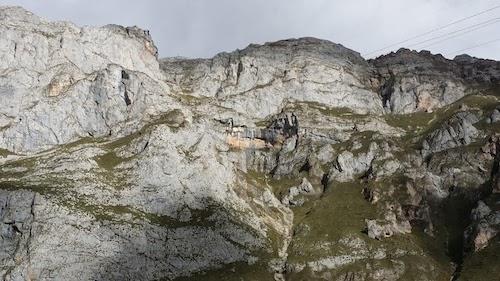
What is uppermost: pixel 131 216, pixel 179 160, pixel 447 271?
pixel 179 160

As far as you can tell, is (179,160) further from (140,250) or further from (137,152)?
(140,250)

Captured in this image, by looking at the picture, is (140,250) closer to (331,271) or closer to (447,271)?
(331,271)

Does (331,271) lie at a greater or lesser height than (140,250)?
lesser

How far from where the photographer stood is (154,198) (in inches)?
6919

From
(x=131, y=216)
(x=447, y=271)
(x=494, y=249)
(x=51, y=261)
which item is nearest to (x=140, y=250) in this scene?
(x=131, y=216)

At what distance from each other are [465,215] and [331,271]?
5513 cm

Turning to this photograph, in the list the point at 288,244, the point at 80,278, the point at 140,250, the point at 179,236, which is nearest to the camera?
the point at 80,278

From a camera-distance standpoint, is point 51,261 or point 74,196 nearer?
point 51,261

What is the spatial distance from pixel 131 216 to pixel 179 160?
33046 mm

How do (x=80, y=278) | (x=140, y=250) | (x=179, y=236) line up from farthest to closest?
(x=179, y=236)
(x=140, y=250)
(x=80, y=278)

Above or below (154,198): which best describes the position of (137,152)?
above

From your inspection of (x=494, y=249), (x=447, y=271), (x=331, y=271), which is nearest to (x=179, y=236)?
(x=331, y=271)

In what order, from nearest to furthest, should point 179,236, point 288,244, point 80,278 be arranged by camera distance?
point 80,278 → point 179,236 → point 288,244

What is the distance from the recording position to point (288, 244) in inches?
7510
